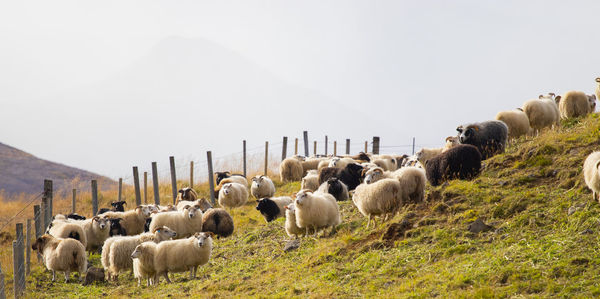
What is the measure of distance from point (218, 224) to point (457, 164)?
277 inches

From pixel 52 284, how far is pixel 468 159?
1035 centimetres

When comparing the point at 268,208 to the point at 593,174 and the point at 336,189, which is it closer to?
the point at 336,189

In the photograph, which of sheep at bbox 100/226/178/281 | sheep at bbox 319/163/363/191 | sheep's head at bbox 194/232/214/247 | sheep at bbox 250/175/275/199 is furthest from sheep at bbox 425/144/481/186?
sheep at bbox 250/175/275/199

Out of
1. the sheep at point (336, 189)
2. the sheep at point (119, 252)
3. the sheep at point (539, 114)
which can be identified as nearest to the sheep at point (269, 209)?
the sheep at point (336, 189)

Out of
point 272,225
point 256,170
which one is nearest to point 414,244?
point 272,225

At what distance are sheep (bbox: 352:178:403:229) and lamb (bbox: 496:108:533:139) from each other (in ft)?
21.3

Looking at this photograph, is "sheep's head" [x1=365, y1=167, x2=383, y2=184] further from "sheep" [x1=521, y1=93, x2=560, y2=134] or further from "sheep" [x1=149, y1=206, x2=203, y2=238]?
"sheep" [x1=521, y1=93, x2=560, y2=134]

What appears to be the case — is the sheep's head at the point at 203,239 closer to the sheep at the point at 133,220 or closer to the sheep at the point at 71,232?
the sheep at the point at 71,232

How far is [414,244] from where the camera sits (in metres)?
9.88

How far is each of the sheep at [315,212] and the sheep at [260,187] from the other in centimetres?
895

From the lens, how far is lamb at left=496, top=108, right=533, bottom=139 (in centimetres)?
1669

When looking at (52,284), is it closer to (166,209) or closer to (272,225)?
(166,209)

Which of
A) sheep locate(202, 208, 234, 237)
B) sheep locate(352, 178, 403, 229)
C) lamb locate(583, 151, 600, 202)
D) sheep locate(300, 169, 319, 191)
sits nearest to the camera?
lamb locate(583, 151, 600, 202)

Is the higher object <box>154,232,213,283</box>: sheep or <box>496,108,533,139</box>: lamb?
<box>496,108,533,139</box>: lamb
